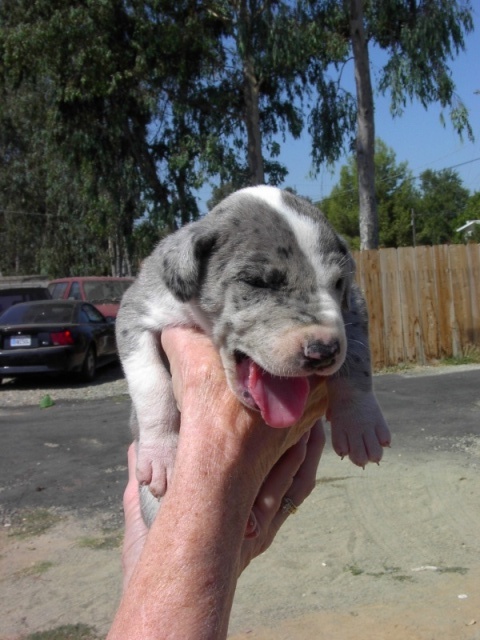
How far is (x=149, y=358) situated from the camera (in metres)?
3.42

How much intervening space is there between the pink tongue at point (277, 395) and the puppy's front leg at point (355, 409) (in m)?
0.53

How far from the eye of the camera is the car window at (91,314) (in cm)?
1669

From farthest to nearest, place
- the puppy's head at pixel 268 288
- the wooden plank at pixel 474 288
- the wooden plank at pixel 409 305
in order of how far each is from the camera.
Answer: the wooden plank at pixel 474 288 → the wooden plank at pixel 409 305 → the puppy's head at pixel 268 288

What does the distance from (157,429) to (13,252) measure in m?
60.8

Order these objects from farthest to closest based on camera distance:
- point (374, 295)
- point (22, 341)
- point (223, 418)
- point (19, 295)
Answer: point (19, 295) < point (374, 295) < point (22, 341) < point (223, 418)

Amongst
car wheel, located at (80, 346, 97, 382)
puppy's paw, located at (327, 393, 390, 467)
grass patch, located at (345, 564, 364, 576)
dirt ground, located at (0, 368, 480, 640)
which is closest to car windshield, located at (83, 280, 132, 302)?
car wheel, located at (80, 346, 97, 382)

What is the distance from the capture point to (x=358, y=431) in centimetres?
316

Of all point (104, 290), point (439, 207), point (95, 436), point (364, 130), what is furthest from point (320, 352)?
point (439, 207)

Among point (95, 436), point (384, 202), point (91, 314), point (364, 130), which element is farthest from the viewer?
point (384, 202)

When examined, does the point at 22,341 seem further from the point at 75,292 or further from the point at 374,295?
the point at 374,295

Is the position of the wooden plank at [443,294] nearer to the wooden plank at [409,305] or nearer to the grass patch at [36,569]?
the wooden plank at [409,305]

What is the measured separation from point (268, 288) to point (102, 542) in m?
4.48

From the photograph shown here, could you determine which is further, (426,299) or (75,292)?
(75,292)

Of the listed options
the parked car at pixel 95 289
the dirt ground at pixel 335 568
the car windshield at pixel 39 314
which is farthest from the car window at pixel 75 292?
the dirt ground at pixel 335 568
